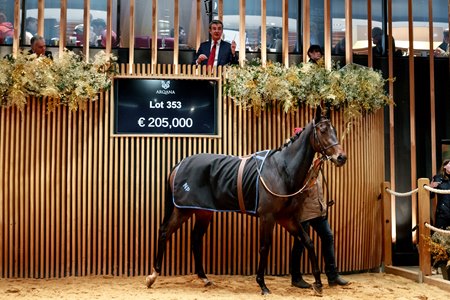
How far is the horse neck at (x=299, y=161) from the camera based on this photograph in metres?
6.34

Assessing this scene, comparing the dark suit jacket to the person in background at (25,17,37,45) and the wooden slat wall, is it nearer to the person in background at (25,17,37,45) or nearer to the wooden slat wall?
the wooden slat wall

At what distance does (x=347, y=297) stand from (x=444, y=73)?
4805 millimetres

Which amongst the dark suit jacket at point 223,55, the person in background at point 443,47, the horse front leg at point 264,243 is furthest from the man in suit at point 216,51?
the person in background at point 443,47

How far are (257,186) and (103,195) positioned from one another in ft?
6.38

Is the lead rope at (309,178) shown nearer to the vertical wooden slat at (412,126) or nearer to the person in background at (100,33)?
the vertical wooden slat at (412,126)

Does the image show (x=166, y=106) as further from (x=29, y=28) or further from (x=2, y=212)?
(x=29, y=28)

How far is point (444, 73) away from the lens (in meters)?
9.61

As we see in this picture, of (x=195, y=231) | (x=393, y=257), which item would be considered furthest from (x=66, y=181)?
(x=393, y=257)

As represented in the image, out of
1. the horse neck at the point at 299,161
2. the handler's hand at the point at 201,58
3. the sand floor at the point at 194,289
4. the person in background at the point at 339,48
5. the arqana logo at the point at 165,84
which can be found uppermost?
the person in background at the point at 339,48

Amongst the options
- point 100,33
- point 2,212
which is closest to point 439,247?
point 2,212

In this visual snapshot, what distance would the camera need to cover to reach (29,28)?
360 inches

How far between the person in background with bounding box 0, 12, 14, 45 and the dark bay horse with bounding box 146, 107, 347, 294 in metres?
3.68

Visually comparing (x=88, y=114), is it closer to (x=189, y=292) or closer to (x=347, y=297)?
(x=189, y=292)

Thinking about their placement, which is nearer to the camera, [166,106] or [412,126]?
[166,106]
